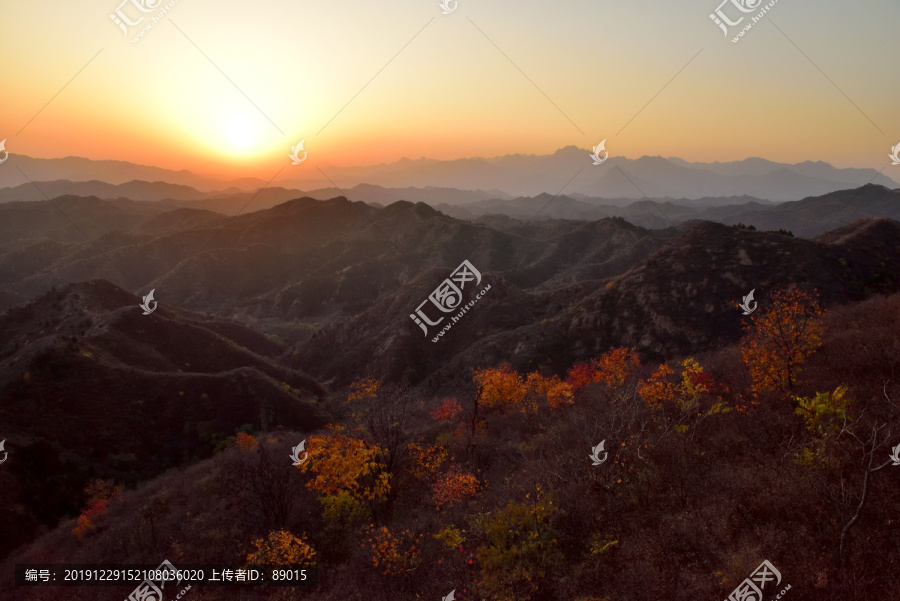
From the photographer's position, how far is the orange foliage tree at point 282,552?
16.3 m

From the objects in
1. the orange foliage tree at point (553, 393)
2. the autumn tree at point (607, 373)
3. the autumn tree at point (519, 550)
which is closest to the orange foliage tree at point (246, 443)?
the orange foliage tree at point (553, 393)

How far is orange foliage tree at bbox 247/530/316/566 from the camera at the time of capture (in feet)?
53.5

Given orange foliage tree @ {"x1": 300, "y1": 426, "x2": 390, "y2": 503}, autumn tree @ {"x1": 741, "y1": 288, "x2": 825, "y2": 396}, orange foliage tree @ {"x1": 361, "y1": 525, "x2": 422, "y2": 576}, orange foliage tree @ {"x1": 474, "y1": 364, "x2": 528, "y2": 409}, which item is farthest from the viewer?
orange foliage tree @ {"x1": 474, "y1": 364, "x2": 528, "y2": 409}

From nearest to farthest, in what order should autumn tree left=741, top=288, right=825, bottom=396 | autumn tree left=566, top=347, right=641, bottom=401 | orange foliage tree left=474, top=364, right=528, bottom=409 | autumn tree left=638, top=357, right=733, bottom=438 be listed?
autumn tree left=741, top=288, right=825, bottom=396 → autumn tree left=638, top=357, right=733, bottom=438 → autumn tree left=566, top=347, right=641, bottom=401 → orange foliage tree left=474, top=364, right=528, bottom=409

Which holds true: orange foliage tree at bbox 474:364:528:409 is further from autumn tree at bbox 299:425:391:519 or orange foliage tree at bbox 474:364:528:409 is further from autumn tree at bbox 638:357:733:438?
autumn tree at bbox 299:425:391:519

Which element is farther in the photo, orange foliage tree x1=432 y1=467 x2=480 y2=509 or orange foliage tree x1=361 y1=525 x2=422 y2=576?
orange foliage tree x1=432 y1=467 x2=480 y2=509

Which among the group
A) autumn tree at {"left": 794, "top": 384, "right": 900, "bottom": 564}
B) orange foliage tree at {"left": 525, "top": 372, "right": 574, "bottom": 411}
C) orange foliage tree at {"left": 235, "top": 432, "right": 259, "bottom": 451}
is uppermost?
orange foliage tree at {"left": 235, "top": 432, "right": 259, "bottom": 451}

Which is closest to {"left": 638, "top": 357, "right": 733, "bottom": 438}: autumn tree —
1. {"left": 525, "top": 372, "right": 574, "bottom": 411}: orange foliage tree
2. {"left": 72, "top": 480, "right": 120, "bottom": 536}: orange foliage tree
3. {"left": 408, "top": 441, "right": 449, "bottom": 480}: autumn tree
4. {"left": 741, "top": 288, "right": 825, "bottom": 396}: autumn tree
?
{"left": 741, "top": 288, "right": 825, "bottom": 396}: autumn tree

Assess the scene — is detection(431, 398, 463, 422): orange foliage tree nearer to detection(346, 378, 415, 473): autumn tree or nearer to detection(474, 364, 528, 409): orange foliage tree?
detection(474, 364, 528, 409): orange foliage tree

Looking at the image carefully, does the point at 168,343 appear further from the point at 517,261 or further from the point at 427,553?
the point at 517,261

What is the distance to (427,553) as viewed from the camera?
15.1 meters

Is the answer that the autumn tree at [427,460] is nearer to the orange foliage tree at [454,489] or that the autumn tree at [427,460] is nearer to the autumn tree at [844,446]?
the orange foliage tree at [454,489]

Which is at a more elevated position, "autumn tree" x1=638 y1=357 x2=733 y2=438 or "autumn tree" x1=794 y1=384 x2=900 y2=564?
"autumn tree" x1=638 y1=357 x2=733 y2=438

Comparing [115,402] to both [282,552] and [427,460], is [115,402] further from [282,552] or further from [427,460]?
[427,460]
